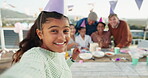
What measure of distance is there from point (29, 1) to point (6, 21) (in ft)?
2.87

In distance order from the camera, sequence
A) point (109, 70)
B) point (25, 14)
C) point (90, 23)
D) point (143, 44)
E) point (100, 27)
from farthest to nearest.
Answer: point (25, 14)
point (90, 23)
point (143, 44)
point (100, 27)
point (109, 70)

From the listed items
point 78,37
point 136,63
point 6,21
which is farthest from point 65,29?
point 6,21

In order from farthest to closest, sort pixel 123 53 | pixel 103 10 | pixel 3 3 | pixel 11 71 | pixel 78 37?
pixel 103 10 → pixel 3 3 → pixel 78 37 → pixel 123 53 → pixel 11 71

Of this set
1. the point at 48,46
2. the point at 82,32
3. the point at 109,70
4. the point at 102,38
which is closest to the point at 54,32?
the point at 48,46

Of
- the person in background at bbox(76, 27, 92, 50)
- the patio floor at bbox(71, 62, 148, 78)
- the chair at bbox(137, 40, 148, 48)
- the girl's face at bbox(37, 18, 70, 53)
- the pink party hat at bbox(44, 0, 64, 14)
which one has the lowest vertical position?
the patio floor at bbox(71, 62, 148, 78)

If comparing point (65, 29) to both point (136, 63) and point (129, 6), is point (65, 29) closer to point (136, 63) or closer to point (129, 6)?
point (136, 63)

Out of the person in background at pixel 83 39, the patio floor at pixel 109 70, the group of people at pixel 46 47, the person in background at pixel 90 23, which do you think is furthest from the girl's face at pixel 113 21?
the group of people at pixel 46 47

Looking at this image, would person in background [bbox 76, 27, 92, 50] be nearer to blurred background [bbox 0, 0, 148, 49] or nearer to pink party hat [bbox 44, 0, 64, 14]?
blurred background [bbox 0, 0, 148, 49]

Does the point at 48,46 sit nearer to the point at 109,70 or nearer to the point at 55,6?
the point at 55,6

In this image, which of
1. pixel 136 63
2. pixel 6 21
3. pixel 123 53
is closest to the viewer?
pixel 136 63

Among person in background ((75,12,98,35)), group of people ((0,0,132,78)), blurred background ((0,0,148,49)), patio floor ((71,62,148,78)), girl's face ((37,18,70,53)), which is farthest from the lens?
blurred background ((0,0,148,49))

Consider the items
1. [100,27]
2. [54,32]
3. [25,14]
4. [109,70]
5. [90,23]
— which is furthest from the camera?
[25,14]

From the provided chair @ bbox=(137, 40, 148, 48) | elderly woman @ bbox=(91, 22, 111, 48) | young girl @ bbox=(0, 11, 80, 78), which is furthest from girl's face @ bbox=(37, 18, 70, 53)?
chair @ bbox=(137, 40, 148, 48)

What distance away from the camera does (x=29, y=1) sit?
12.7 feet
